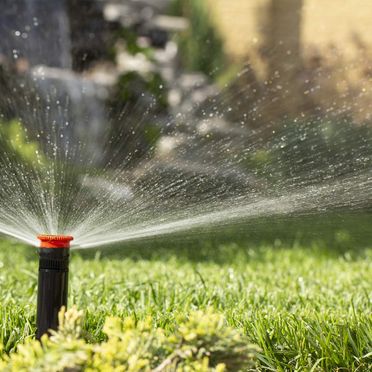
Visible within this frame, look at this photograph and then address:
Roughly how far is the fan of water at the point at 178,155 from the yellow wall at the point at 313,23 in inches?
16.5

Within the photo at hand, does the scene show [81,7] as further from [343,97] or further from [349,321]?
[349,321]

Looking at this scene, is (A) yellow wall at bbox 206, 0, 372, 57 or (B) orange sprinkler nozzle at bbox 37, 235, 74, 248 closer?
(B) orange sprinkler nozzle at bbox 37, 235, 74, 248

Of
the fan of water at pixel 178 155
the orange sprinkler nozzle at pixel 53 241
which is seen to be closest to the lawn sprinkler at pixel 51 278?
the orange sprinkler nozzle at pixel 53 241

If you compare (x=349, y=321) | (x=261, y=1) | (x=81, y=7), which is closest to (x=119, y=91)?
(x=81, y=7)

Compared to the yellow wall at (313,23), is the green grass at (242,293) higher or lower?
lower

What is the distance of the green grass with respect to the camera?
2.35 meters

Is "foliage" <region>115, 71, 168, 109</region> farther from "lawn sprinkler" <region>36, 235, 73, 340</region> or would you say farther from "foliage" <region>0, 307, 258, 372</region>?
"foliage" <region>0, 307, 258, 372</region>

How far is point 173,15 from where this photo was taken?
775 centimetres

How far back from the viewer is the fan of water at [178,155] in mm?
3107

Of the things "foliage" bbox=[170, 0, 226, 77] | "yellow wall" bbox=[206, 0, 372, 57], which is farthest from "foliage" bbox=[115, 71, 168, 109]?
"yellow wall" bbox=[206, 0, 372, 57]

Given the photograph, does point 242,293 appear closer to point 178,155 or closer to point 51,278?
point 51,278

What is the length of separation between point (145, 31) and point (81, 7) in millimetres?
689

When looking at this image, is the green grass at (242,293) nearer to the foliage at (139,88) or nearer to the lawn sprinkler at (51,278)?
the lawn sprinkler at (51,278)

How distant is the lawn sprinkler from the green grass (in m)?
0.11
